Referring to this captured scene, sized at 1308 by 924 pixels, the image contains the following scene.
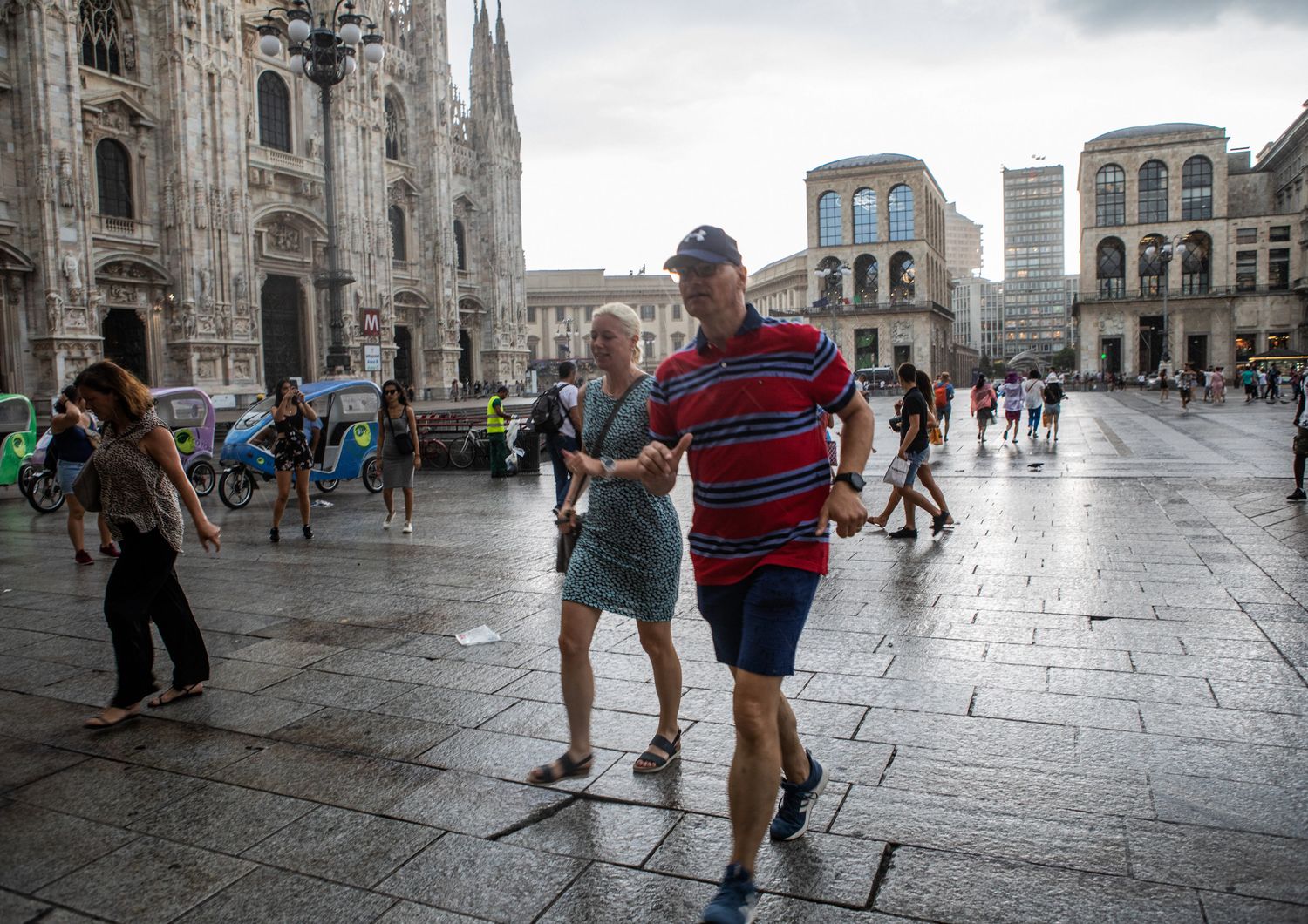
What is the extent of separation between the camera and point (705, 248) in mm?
2721

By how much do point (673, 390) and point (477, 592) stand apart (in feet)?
14.2

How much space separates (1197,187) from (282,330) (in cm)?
6449

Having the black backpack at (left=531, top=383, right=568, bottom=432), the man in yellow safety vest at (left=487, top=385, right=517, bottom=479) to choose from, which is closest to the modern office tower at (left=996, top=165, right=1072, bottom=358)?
the man in yellow safety vest at (left=487, top=385, right=517, bottom=479)

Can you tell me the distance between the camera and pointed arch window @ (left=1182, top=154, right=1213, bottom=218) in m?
67.5

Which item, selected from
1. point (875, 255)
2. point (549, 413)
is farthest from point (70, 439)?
point (875, 255)

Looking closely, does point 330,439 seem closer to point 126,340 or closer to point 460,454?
point 460,454

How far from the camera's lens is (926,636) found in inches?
211

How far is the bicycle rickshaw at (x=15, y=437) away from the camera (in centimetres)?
1408

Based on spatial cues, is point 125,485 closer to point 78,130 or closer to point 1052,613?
point 1052,613

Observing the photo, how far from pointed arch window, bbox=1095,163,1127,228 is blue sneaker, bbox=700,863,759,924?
77648 millimetres

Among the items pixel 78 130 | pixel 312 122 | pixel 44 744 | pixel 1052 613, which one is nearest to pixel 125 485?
pixel 44 744

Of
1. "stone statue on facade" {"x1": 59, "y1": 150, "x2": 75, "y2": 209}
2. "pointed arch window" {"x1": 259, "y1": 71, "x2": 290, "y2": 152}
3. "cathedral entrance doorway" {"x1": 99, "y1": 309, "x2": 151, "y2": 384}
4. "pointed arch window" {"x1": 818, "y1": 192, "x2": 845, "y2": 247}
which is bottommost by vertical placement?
"cathedral entrance doorway" {"x1": 99, "y1": 309, "x2": 151, "y2": 384}

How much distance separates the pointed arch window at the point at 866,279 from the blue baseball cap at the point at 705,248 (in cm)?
7280

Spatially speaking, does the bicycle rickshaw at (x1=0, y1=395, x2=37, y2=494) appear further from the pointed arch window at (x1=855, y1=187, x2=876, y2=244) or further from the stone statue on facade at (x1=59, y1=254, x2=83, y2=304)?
the pointed arch window at (x1=855, y1=187, x2=876, y2=244)
